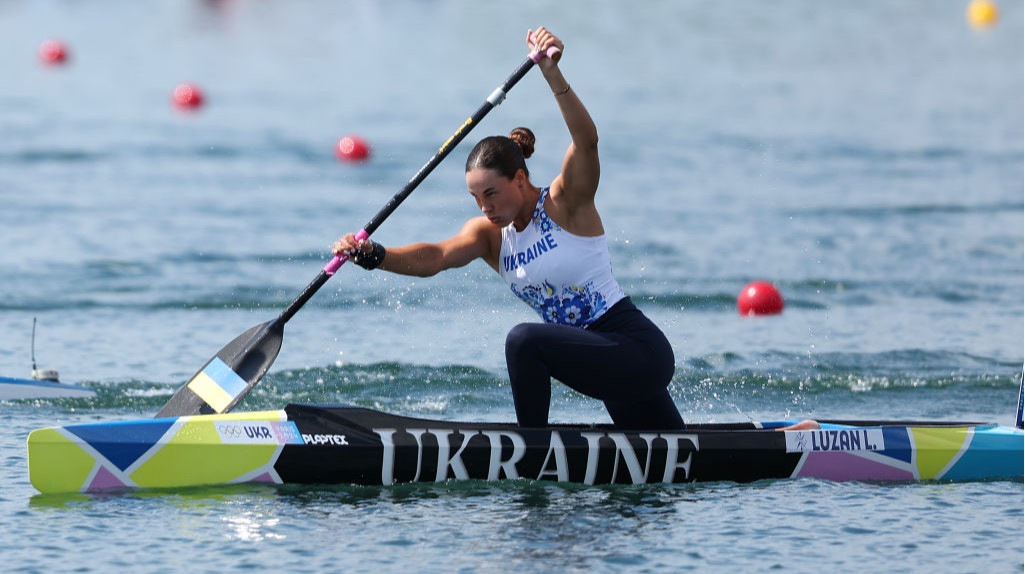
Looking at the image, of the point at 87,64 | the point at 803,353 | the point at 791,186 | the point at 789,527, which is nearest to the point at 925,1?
the point at 87,64

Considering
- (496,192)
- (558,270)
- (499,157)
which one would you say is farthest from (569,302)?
(499,157)

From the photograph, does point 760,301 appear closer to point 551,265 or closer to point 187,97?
point 551,265

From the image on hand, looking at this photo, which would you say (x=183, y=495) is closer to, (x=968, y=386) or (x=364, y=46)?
(x=968, y=386)

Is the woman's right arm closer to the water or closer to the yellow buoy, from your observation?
the water

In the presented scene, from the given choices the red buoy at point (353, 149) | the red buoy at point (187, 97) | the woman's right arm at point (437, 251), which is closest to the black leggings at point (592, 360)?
the woman's right arm at point (437, 251)

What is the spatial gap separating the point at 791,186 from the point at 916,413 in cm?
755

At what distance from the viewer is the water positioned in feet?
17.2

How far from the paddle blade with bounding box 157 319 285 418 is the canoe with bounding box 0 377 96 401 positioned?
1.53 m

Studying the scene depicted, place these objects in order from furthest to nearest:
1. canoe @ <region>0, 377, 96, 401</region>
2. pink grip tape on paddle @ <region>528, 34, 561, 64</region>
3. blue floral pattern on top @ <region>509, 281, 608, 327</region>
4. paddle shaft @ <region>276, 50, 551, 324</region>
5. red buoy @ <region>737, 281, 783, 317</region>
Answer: red buoy @ <region>737, 281, 783, 317</region>
canoe @ <region>0, 377, 96, 401</region>
paddle shaft @ <region>276, 50, 551, 324</region>
blue floral pattern on top @ <region>509, 281, 608, 327</region>
pink grip tape on paddle @ <region>528, 34, 561, 64</region>

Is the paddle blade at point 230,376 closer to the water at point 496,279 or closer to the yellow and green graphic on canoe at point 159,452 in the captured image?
the yellow and green graphic on canoe at point 159,452

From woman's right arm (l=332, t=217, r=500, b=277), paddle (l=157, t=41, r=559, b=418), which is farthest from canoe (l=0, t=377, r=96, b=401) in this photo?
woman's right arm (l=332, t=217, r=500, b=277)

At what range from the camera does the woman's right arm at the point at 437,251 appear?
17.9 feet

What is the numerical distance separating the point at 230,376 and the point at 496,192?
1.62 metres

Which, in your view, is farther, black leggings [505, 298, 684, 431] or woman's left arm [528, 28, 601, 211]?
black leggings [505, 298, 684, 431]
